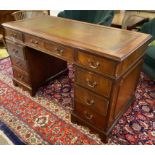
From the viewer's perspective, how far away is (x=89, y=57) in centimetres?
125

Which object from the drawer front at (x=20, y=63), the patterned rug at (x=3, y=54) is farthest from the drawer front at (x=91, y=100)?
the patterned rug at (x=3, y=54)

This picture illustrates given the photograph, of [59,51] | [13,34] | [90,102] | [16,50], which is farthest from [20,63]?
[90,102]

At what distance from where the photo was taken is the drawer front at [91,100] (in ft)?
4.39

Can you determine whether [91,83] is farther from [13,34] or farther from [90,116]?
[13,34]

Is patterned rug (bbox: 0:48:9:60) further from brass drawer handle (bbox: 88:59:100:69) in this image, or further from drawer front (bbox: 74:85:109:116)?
brass drawer handle (bbox: 88:59:100:69)

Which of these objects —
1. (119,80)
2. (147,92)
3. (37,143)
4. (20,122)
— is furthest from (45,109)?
(147,92)

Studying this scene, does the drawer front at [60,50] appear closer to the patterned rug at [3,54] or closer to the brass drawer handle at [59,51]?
the brass drawer handle at [59,51]

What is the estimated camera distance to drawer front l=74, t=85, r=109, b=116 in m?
1.34

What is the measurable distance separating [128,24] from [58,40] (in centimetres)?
183

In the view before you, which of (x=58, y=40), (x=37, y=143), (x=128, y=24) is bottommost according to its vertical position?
(x=37, y=143)

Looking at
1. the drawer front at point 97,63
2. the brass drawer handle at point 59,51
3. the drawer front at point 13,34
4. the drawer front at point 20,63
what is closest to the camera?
the drawer front at point 97,63

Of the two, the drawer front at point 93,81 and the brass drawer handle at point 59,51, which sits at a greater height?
the brass drawer handle at point 59,51

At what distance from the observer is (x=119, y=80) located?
125 centimetres
